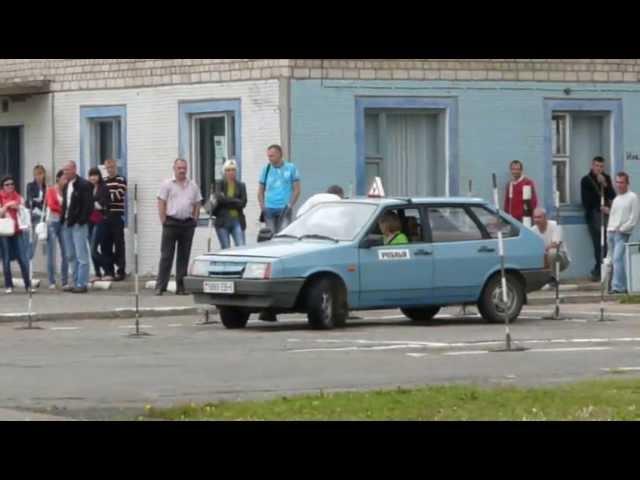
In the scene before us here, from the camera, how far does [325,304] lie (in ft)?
63.7

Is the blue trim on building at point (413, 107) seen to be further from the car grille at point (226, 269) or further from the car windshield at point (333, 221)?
the car grille at point (226, 269)

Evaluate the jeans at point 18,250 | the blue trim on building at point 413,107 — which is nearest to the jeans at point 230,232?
the blue trim on building at point 413,107

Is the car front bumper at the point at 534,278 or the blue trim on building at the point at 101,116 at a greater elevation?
the blue trim on building at the point at 101,116

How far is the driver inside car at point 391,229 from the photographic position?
2006 cm

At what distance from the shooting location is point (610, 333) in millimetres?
19031

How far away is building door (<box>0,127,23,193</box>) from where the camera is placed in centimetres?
3259

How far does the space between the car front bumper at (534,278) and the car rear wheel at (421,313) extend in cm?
116

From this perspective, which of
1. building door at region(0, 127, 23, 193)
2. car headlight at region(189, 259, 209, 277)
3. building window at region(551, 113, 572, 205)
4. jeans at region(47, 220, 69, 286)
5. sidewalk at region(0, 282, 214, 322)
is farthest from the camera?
building door at region(0, 127, 23, 193)

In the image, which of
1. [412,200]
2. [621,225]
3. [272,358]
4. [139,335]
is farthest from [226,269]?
[621,225]

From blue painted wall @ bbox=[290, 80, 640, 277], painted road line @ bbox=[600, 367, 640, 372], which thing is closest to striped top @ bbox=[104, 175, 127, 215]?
blue painted wall @ bbox=[290, 80, 640, 277]

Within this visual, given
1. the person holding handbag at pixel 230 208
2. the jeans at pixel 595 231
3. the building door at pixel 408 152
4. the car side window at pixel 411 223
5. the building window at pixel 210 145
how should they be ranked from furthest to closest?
the jeans at pixel 595 231 → the building window at pixel 210 145 → the building door at pixel 408 152 → the person holding handbag at pixel 230 208 → the car side window at pixel 411 223

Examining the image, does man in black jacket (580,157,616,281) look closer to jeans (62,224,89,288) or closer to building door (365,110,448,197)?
building door (365,110,448,197)

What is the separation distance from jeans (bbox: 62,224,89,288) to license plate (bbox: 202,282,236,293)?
23.0 feet
